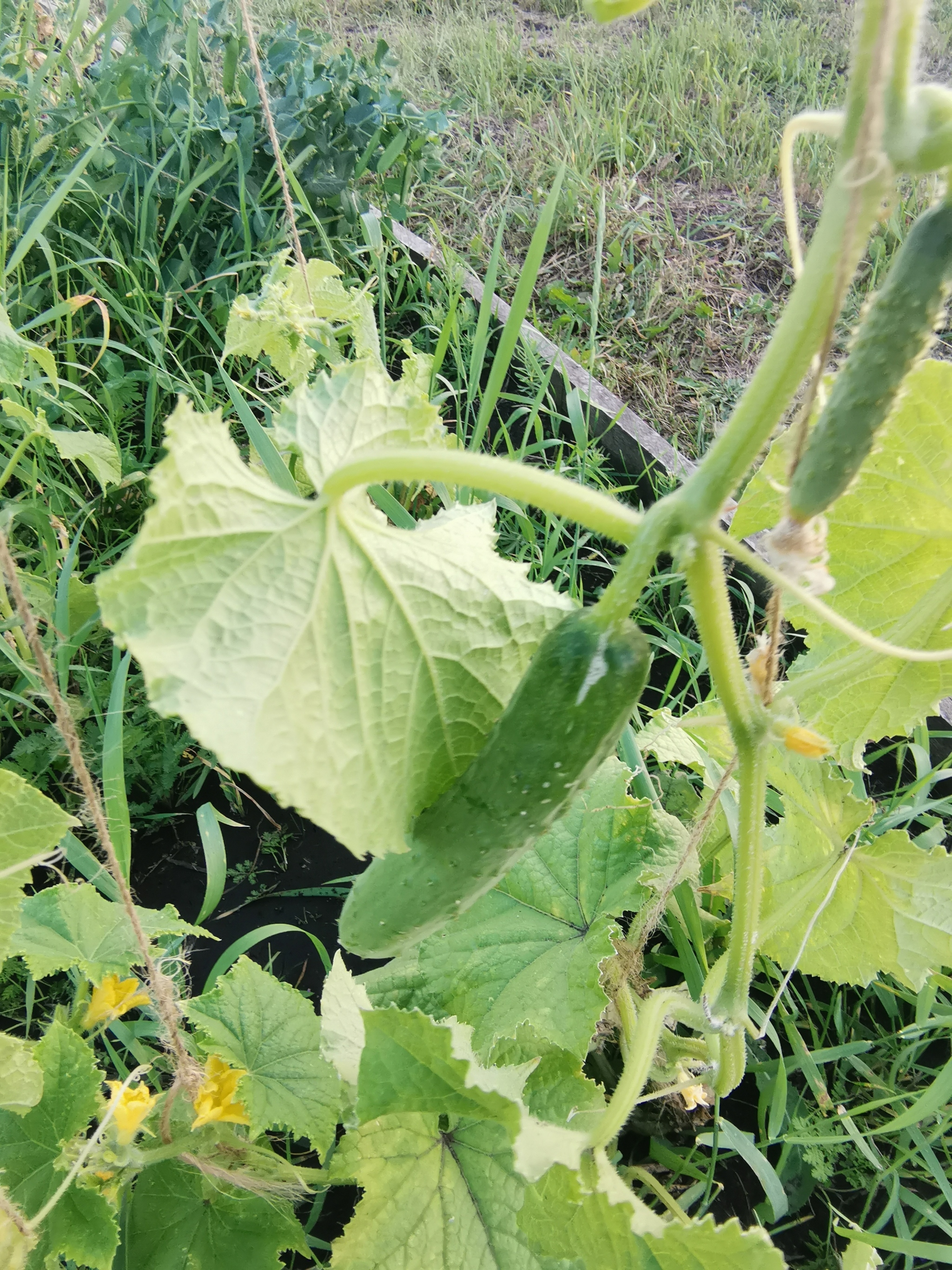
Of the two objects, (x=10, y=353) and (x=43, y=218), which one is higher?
(x=43, y=218)

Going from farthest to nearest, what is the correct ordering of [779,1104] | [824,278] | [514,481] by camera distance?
[779,1104]
[514,481]
[824,278]

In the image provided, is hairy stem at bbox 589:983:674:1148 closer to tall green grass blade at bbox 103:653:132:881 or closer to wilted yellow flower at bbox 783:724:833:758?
wilted yellow flower at bbox 783:724:833:758

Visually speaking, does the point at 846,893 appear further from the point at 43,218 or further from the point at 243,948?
the point at 43,218

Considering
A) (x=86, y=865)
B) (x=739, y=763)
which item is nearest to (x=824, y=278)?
(x=739, y=763)

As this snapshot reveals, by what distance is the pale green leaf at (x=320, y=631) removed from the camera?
27.3 inches

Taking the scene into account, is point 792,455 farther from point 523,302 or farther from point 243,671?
A: point 523,302

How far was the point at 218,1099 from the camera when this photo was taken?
3.89 feet

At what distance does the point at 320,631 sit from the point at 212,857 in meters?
1.02

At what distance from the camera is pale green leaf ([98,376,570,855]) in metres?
0.69

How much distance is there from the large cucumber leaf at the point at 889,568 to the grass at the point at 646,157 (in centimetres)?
157

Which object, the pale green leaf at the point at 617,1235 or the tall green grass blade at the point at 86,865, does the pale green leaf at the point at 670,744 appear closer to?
the pale green leaf at the point at 617,1235

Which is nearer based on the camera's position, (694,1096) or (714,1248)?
(714,1248)

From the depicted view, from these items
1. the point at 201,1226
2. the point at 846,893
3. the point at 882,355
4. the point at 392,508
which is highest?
the point at 882,355

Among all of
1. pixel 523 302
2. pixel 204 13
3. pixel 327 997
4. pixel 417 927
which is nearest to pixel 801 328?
pixel 417 927
